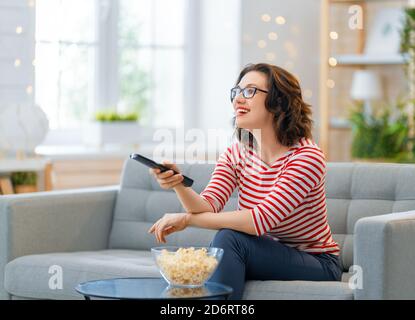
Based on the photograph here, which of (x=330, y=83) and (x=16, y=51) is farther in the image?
(x=330, y=83)

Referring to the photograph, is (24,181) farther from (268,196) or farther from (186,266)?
(186,266)

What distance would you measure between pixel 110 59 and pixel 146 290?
11.3 feet

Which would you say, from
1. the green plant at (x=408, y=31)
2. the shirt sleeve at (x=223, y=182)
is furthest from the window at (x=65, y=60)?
the shirt sleeve at (x=223, y=182)

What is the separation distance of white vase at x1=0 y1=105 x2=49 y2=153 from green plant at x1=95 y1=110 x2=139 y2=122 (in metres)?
0.88

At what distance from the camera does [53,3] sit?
5.32m

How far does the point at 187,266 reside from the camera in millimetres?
2311

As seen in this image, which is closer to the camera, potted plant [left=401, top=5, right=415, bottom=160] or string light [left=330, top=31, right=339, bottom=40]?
potted plant [left=401, top=5, right=415, bottom=160]

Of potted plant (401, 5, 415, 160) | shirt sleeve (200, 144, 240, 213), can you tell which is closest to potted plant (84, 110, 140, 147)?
potted plant (401, 5, 415, 160)

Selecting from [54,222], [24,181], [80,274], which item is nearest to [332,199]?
[80,274]

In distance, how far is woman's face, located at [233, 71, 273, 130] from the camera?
277cm

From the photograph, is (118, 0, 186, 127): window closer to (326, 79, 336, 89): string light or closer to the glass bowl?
(326, 79, 336, 89): string light
